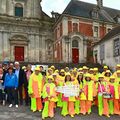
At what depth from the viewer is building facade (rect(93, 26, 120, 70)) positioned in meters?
30.2

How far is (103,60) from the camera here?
3422 centimetres

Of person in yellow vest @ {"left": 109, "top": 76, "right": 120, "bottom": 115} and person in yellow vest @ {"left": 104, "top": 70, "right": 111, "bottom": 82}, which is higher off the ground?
person in yellow vest @ {"left": 104, "top": 70, "right": 111, "bottom": 82}

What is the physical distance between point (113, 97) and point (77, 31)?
27717 millimetres

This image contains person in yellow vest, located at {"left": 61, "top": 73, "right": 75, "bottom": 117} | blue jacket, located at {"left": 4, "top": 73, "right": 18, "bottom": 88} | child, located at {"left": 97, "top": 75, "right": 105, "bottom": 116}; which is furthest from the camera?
blue jacket, located at {"left": 4, "top": 73, "right": 18, "bottom": 88}

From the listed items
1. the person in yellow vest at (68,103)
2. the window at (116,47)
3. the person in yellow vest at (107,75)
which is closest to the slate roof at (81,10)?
the window at (116,47)

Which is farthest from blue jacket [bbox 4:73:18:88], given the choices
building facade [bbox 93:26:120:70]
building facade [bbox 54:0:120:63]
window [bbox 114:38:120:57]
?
building facade [bbox 54:0:120:63]

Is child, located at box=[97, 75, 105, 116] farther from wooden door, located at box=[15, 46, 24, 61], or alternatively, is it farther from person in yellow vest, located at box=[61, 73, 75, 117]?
wooden door, located at box=[15, 46, 24, 61]

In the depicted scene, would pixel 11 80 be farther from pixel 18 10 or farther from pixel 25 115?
pixel 18 10

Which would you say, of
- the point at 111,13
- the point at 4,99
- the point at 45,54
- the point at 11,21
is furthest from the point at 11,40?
the point at 4,99

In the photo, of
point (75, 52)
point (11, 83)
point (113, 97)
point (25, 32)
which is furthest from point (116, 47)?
point (11, 83)

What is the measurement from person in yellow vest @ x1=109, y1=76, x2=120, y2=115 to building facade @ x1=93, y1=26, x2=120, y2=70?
58.2ft

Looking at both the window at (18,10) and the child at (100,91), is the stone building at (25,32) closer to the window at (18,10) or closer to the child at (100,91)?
the window at (18,10)

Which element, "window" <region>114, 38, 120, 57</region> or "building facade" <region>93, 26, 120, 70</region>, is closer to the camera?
"window" <region>114, 38, 120, 57</region>

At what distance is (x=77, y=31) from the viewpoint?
39.5m
